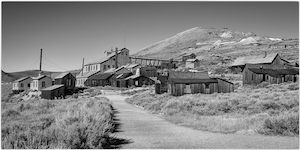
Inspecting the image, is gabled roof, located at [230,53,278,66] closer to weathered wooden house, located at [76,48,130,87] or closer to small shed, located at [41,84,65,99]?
weathered wooden house, located at [76,48,130,87]

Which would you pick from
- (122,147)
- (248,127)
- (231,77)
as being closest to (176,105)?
(248,127)

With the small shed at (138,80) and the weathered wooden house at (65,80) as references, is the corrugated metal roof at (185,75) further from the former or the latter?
the weathered wooden house at (65,80)

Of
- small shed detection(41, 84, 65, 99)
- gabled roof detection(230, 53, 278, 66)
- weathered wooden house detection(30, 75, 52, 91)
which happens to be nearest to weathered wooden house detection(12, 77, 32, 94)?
weathered wooden house detection(30, 75, 52, 91)

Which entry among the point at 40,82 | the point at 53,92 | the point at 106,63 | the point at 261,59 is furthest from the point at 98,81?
the point at 261,59

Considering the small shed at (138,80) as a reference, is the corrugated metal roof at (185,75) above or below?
above

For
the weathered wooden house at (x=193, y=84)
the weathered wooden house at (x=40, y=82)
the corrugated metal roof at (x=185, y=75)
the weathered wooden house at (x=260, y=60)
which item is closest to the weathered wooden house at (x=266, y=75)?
the weathered wooden house at (x=260, y=60)

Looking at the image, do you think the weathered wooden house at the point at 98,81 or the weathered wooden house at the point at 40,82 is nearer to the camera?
the weathered wooden house at the point at 40,82

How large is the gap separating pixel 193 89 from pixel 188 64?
50.2 metres

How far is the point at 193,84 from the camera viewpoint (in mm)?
33188

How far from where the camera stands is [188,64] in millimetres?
82375

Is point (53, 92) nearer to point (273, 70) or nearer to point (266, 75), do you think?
point (266, 75)

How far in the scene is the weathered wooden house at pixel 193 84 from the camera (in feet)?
108

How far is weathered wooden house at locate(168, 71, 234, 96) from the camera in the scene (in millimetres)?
32812

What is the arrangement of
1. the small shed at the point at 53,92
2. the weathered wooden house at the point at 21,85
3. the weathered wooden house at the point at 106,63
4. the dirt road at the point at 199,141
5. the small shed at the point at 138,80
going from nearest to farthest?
the dirt road at the point at 199,141
the small shed at the point at 53,92
the small shed at the point at 138,80
the weathered wooden house at the point at 21,85
the weathered wooden house at the point at 106,63
